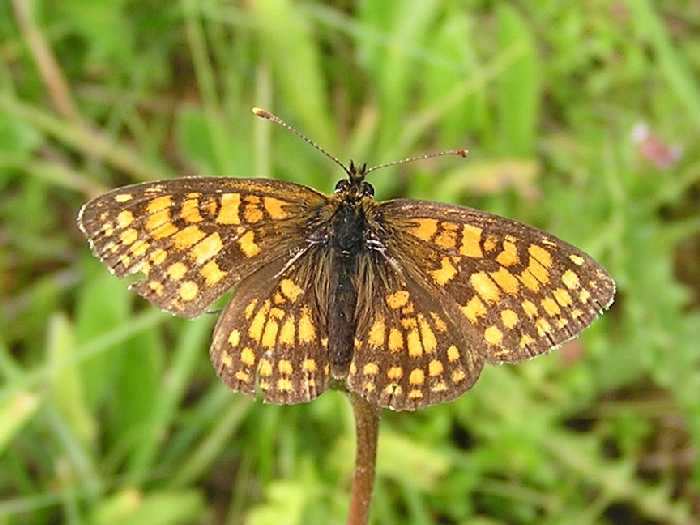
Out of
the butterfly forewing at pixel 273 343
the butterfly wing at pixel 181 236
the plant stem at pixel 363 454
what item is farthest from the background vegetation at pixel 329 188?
the plant stem at pixel 363 454

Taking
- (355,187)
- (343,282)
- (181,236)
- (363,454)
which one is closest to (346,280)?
(343,282)

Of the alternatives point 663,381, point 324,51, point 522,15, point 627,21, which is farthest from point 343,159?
point 663,381

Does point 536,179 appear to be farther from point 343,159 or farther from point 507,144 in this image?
point 343,159

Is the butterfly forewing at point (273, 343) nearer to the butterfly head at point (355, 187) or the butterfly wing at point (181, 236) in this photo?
the butterfly wing at point (181, 236)

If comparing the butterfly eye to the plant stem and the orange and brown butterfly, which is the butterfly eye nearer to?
the orange and brown butterfly

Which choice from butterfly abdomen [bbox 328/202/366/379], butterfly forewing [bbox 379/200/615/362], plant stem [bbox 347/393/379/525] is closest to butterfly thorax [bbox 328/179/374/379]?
butterfly abdomen [bbox 328/202/366/379]

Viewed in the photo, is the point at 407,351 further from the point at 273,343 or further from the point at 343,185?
the point at 343,185

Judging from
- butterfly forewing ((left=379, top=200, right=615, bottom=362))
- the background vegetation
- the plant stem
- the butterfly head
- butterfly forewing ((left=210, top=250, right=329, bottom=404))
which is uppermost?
the background vegetation
